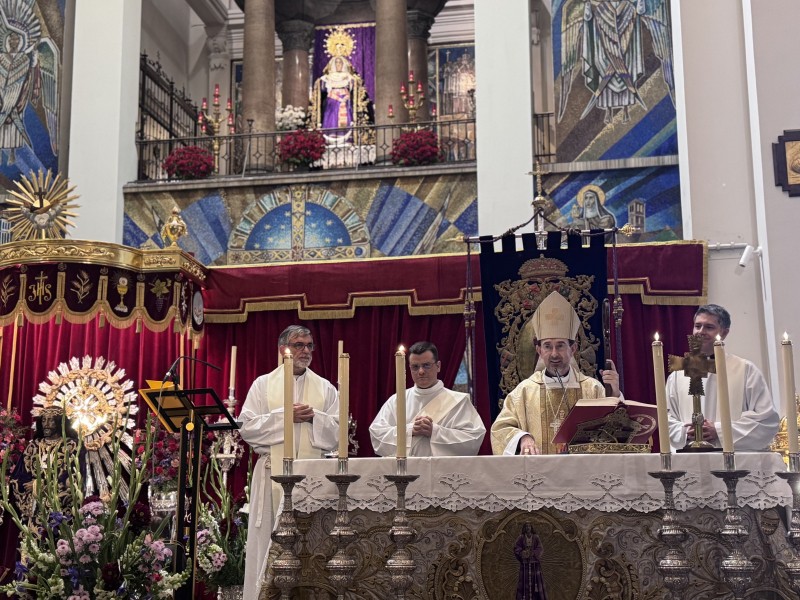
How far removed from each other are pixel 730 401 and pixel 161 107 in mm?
12330

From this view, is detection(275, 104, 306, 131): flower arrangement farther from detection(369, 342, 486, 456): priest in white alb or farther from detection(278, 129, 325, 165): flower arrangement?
detection(369, 342, 486, 456): priest in white alb

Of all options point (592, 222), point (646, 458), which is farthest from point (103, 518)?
point (592, 222)

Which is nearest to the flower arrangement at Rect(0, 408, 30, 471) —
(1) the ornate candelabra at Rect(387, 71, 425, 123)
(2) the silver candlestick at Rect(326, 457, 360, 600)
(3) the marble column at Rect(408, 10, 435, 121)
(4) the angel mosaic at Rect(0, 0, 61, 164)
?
(2) the silver candlestick at Rect(326, 457, 360, 600)

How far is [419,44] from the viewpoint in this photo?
699 inches

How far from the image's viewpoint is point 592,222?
11.6m

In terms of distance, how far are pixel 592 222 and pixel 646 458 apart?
7.87 metres

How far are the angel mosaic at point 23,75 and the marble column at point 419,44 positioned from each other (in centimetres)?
629

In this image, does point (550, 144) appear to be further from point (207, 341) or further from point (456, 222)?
point (207, 341)

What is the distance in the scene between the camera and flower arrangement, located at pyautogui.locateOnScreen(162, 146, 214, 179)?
520 inches

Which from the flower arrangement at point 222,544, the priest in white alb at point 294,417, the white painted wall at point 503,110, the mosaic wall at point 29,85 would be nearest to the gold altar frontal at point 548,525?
the priest in white alb at point 294,417

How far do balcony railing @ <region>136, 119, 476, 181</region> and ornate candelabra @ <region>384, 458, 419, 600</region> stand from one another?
9.58m

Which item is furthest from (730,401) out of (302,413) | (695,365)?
(302,413)

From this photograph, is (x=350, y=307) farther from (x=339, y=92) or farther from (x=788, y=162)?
(x=339, y=92)

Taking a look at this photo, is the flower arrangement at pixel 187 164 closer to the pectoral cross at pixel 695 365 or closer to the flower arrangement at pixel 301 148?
the flower arrangement at pixel 301 148
